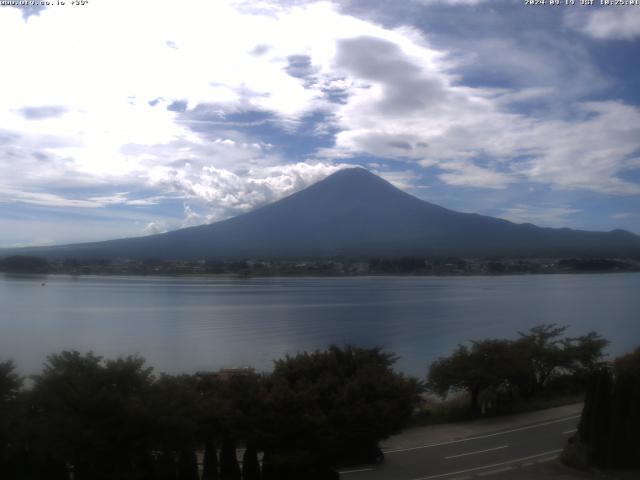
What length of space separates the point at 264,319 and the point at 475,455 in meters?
20.1

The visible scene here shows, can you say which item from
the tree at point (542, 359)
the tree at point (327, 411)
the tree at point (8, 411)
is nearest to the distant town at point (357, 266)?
the tree at point (542, 359)

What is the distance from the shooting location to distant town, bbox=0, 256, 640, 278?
55312mm

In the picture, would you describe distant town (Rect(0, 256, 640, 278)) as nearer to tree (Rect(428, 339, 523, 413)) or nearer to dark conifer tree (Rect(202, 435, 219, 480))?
tree (Rect(428, 339, 523, 413))

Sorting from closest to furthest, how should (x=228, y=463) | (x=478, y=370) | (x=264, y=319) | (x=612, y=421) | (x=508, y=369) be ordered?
(x=228, y=463), (x=612, y=421), (x=478, y=370), (x=508, y=369), (x=264, y=319)

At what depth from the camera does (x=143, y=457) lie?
18.8 ft

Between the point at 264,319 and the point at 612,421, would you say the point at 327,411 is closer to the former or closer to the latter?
the point at 612,421

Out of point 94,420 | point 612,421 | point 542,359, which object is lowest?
point 542,359

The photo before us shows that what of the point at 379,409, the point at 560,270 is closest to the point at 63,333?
the point at 379,409

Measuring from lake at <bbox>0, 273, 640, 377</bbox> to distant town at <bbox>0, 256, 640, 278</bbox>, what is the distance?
8.04 m

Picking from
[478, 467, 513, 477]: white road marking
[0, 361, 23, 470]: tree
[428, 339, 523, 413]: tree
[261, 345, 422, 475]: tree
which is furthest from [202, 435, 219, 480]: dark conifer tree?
[428, 339, 523, 413]: tree

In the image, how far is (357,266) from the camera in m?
63.0

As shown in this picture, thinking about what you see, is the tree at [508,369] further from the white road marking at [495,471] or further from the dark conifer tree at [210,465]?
the dark conifer tree at [210,465]

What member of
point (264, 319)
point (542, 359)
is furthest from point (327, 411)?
point (264, 319)

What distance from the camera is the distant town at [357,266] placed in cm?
5531
